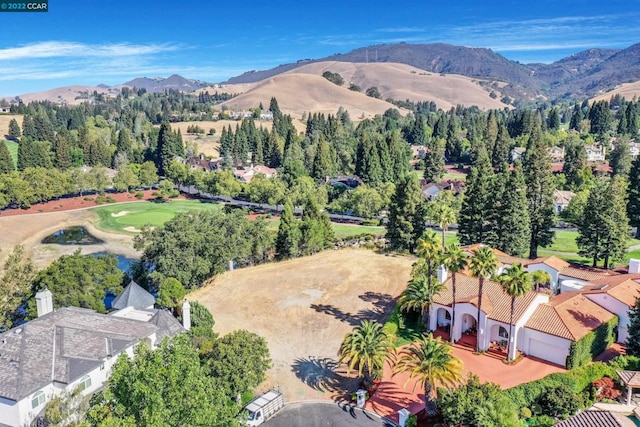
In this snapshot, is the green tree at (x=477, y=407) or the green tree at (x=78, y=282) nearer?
the green tree at (x=477, y=407)

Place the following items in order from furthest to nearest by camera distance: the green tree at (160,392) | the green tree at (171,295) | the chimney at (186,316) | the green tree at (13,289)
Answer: the green tree at (171,295) < the green tree at (13,289) < the chimney at (186,316) < the green tree at (160,392)

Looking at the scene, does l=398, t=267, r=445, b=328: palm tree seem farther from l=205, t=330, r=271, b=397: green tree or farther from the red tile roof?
l=205, t=330, r=271, b=397: green tree

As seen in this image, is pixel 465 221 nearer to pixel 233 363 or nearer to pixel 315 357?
pixel 315 357

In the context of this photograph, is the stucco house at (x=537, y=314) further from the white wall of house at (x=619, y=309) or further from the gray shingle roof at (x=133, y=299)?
the gray shingle roof at (x=133, y=299)

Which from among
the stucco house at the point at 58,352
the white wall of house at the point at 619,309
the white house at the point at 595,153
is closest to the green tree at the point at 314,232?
the stucco house at the point at 58,352

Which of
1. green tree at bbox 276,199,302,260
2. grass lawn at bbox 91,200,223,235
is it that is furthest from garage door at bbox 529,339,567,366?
grass lawn at bbox 91,200,223,235

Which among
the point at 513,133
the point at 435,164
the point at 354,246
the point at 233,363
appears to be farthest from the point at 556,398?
the point at 513,133

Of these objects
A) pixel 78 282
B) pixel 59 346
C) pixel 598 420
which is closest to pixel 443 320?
pixel 598 420
